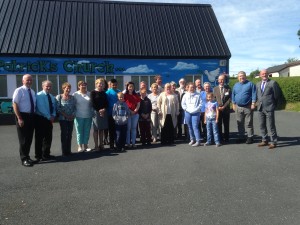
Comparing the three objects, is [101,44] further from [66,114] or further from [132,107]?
[66,114]

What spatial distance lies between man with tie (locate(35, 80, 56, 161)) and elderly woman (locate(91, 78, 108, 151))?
1029 millimetres

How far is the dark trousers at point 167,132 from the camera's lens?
7.96m

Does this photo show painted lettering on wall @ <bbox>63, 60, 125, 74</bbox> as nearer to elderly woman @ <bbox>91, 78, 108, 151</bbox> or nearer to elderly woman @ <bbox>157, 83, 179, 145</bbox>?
elderly woman @ <bbox>157, 83, 179, 145</bbox>

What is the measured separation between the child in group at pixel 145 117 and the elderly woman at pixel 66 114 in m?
1.94

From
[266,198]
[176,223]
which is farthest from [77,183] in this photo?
[266,198]

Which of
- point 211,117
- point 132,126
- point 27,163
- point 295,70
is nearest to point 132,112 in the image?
point 132,126

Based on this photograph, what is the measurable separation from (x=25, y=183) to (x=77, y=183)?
97cm

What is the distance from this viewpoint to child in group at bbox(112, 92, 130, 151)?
7195mm

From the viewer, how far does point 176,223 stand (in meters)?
3.36

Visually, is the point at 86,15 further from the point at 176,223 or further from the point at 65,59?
the point at 176,223

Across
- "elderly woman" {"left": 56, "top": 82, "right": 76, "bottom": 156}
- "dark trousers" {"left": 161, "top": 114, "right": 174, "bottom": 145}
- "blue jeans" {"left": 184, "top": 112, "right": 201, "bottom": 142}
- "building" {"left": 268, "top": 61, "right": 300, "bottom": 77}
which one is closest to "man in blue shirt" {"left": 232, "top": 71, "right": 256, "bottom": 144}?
"blue jeans" {"left": 184, "top": 112, "right": 201, "bottom": 142}

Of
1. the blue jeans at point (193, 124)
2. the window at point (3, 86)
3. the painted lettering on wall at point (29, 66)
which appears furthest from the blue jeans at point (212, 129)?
the window at point (3, 86)

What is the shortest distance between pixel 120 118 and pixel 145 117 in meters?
0.88

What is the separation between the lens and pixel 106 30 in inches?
654
